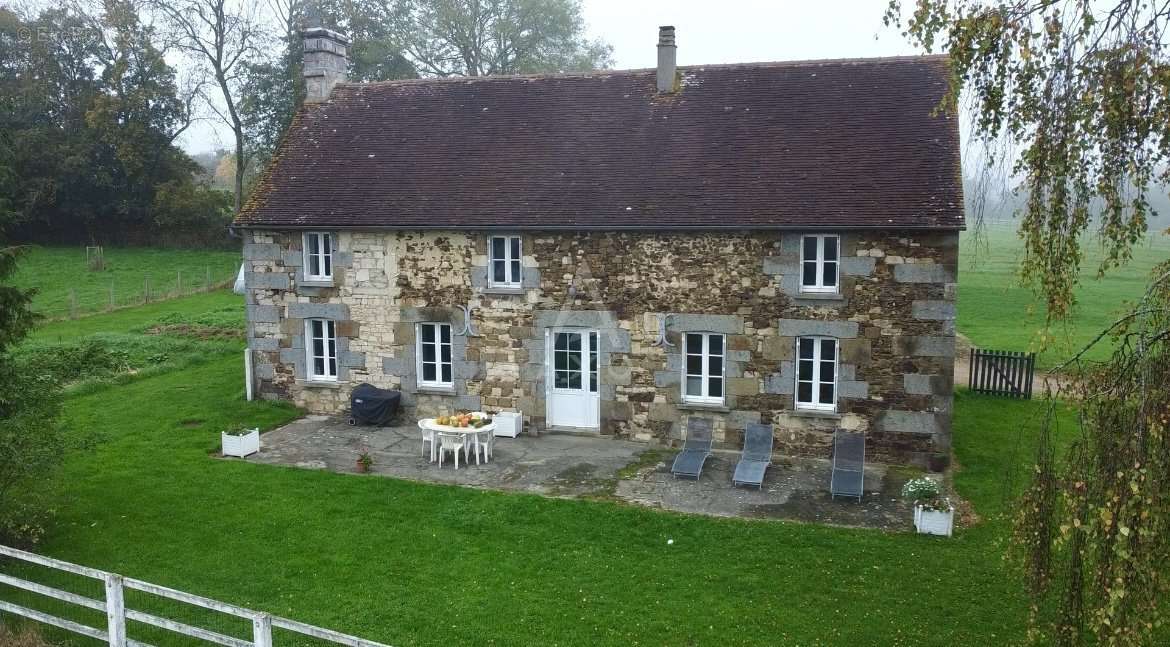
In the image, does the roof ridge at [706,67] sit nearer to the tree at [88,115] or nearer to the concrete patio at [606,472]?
the concrete patio at [606,472]

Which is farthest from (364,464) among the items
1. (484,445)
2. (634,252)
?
(634,252)

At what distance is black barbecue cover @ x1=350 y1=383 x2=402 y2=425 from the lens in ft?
57.4

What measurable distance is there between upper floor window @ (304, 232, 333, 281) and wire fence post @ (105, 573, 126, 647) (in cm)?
1034

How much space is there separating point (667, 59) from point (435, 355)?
7867mm

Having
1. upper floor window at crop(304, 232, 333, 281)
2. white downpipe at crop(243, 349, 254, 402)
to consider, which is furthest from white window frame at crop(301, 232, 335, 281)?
white downpipe at crop(243, 349, 254, 402)

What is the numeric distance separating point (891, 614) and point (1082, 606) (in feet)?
14.6

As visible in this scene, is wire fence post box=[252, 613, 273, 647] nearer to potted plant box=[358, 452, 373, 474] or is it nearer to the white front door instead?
potted plant box=[358, 452, 373, 474]

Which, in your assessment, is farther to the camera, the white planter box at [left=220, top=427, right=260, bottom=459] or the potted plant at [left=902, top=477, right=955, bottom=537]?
the white planter box at [left=220, top=427, right=260, bottom=459]

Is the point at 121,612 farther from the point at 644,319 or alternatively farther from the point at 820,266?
the point at 820,266

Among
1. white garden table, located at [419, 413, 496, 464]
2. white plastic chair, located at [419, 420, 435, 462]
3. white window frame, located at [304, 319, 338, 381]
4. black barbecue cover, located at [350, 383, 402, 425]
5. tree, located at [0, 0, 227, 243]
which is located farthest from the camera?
tree, located at [0, 0, 227, 243]

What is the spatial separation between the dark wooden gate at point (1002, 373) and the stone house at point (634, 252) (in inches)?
278

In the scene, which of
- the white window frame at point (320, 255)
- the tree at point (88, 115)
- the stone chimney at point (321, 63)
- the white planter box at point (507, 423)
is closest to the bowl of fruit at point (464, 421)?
the white planter box at point (507, 423)

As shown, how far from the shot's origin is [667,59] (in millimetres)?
18188

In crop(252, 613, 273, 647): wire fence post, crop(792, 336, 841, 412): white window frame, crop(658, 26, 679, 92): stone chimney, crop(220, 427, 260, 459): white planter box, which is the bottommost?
crop(220, 427, 260, 459): white planter box
